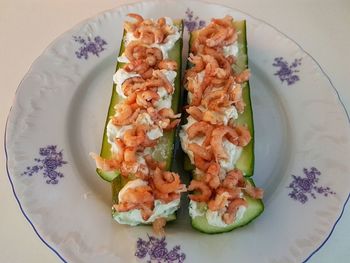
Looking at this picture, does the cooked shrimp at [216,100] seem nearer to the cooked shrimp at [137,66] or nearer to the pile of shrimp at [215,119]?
the pile of shrimp at [215,119]

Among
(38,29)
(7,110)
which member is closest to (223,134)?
(7,110)

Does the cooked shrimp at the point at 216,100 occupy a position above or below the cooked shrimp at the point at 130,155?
above

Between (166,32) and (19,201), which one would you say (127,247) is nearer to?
(19,201)

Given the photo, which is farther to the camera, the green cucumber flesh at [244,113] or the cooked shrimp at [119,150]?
the green cucumber flesh at [244,113]

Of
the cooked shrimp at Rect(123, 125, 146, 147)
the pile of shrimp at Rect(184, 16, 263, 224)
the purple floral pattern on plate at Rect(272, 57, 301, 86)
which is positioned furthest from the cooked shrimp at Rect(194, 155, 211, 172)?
the purple floral pattern on plate at Rect(272, 57, 301, 86)

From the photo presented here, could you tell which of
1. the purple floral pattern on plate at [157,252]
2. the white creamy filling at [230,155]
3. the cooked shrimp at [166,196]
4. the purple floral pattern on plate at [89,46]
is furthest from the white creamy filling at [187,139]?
the purple floral pattern on plate at [89,46]

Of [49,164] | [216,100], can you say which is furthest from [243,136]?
[49,164]

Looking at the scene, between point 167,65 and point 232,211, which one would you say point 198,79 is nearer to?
point 167,65
